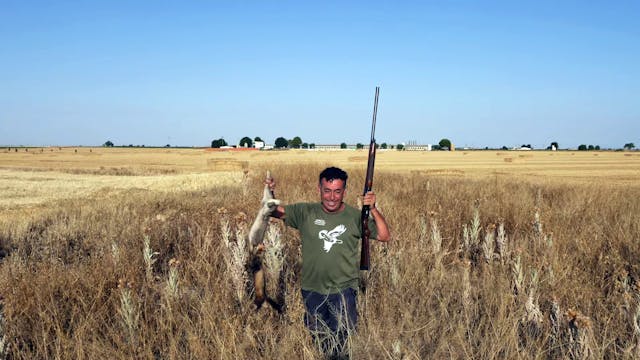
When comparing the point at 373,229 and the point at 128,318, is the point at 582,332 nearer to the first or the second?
the point at 373,229

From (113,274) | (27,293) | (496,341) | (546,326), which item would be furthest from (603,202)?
(27,293)

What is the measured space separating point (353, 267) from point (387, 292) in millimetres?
747

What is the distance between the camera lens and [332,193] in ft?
9.20

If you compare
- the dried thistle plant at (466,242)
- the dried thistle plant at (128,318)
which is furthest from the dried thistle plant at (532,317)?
the dried thistle plant at (128,318)

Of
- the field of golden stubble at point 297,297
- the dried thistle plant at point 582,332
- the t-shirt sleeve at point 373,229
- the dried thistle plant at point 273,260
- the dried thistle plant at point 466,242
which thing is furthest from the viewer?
the dried thistle plant at point 466,242

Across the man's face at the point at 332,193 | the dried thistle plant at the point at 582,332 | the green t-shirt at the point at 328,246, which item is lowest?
the dried thistle plant at the point at 582,332

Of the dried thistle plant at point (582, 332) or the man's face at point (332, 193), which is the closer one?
the dried thistle plant at point (582, 332)

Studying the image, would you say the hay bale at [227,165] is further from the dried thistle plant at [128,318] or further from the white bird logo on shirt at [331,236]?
the white bird logo on shirt at [331,236]

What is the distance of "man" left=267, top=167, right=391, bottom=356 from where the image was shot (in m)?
2.78

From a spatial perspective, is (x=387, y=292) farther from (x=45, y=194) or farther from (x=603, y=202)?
(x=45, y=194)

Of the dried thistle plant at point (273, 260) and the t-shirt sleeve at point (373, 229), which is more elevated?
the t-shirt sleeve at point (373, 229)

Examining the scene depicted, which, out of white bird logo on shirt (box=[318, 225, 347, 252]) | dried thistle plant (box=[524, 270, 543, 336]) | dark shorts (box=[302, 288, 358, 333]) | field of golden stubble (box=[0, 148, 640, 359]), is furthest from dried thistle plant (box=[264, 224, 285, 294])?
dried thistle plant (box=[524, 270, 543, 336])

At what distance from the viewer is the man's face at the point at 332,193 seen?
9.15ft

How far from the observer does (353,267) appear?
2.85 metres
